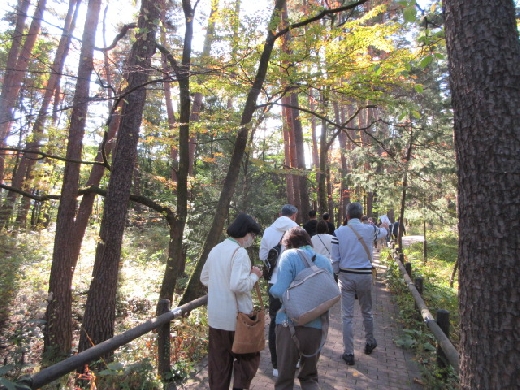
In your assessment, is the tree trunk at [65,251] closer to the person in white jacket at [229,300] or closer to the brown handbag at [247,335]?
the person in white jacket at [229,300]

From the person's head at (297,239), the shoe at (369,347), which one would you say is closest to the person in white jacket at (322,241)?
the shoe at (369,347)

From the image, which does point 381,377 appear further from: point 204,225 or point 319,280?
point 204,225

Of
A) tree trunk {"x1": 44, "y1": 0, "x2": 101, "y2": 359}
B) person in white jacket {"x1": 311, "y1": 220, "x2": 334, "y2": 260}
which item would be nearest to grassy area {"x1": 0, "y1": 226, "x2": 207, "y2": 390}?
tree trunk {"x1": 44, "y1": 0, "x2": 101, "y2": 359}

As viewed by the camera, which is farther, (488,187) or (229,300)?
(229,300)

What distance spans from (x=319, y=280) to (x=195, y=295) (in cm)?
507

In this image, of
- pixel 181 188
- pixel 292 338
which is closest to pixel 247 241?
pixel 292 338

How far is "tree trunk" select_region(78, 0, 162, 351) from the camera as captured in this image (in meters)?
5.61

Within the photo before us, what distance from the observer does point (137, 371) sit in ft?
13.8

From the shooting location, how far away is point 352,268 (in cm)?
514

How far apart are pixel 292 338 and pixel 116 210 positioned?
392cm

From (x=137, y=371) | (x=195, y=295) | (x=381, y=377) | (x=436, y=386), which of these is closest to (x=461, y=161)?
(x=436, y=386)

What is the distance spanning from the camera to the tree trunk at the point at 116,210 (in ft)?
18.4

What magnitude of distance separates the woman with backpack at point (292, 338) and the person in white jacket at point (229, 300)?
341 millimetres

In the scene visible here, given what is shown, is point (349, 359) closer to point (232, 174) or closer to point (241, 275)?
point (241, 275)
